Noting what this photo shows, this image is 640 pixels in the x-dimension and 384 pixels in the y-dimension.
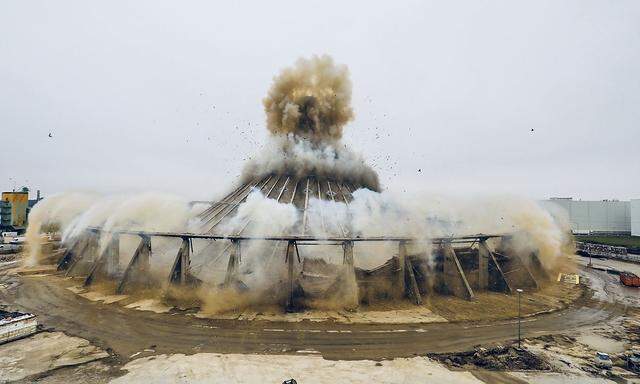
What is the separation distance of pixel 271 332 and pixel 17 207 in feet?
422

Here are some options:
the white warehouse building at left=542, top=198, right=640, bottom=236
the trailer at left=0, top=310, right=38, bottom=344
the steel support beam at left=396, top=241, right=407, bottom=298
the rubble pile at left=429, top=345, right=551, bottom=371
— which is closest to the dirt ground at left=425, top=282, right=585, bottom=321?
the steel support beam at left=396, top=241, right=407, bottom=298

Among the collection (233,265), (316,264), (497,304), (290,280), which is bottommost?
(497,304)

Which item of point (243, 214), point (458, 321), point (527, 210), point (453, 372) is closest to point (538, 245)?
point (527, 210)

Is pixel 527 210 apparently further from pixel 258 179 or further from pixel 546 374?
pixel 258 179

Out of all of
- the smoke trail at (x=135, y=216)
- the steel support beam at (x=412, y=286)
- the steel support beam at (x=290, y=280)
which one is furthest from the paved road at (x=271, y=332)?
the smoke trail at (x=135, y=216)

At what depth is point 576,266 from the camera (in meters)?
61.5

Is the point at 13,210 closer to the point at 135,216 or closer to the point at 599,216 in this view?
the point at 135,216

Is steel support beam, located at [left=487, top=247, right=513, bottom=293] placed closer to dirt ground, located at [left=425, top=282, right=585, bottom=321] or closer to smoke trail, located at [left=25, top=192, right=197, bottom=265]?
dirt ground, located at [left=425, top=282, right=585, bottom=321]

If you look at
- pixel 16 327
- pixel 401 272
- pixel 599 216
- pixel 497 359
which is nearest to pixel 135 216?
pixel 16 327

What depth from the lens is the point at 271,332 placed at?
27375 mm

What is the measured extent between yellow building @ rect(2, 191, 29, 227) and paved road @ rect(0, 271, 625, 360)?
105356 millimetres

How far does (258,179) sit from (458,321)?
34734 mm

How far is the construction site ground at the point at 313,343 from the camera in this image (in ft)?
68.0

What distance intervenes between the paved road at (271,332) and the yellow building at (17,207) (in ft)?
346
